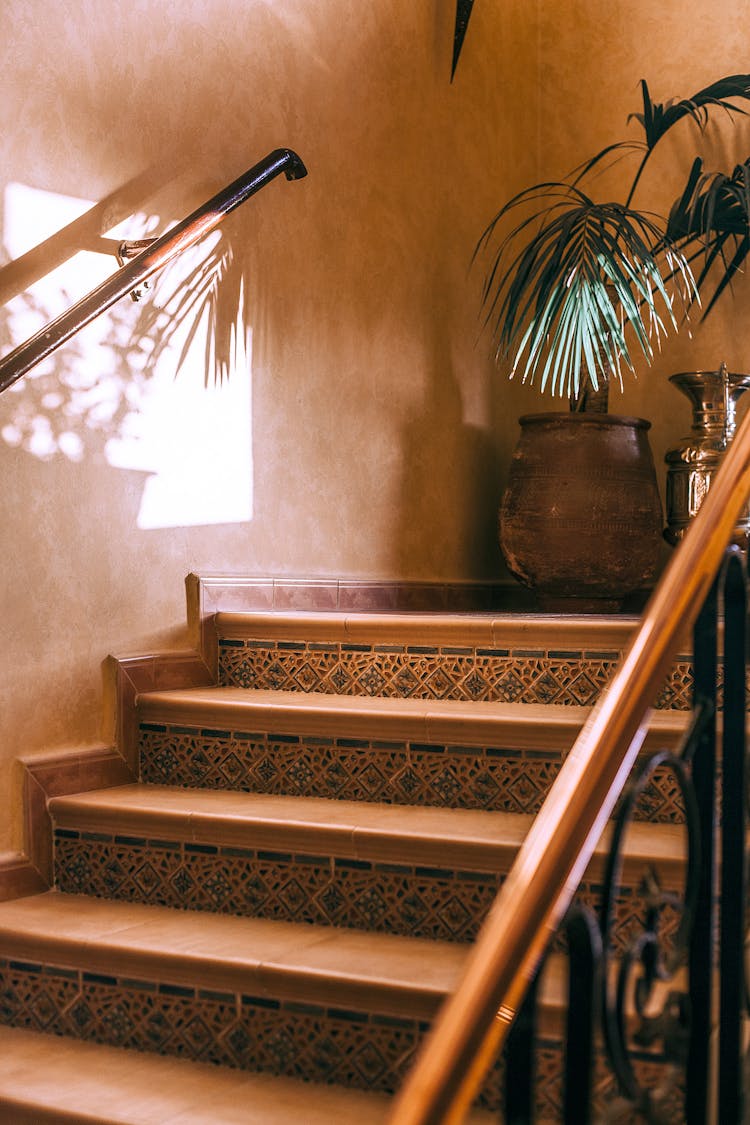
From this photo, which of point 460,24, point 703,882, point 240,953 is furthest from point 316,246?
point 703,882

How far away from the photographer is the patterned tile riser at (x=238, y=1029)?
175cm

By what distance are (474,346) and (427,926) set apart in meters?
2.56

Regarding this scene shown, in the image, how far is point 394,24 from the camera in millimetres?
3727

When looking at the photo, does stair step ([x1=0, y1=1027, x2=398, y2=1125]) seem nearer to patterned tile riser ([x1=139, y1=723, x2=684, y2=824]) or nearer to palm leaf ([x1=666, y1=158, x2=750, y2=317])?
patterned tile riser ([x1=139, y1=723, x2=684, y2=824])

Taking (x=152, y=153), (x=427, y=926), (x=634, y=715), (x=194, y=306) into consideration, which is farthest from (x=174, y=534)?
(x=634, y=715)

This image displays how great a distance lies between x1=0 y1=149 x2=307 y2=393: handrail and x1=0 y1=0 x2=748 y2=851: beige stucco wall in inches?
6.3

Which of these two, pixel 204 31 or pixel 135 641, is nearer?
pixel 135 641

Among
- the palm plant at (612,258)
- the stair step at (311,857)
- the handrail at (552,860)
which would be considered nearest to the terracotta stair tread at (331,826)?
the stair step at (311,857)

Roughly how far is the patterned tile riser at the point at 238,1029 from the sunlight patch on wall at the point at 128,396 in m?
1.10

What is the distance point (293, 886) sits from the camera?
215 centimetres

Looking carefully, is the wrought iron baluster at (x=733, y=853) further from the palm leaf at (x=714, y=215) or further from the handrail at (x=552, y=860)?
the palm leaf at (x=714, y=215)

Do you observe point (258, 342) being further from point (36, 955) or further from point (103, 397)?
point (36, 955)

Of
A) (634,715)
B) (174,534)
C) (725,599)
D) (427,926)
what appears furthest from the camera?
(174,534)

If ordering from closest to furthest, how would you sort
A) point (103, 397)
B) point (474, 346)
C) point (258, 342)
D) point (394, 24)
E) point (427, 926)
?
point (427, 926), point (103, 397), point (258, 342), point (394, 24), point (474, 346)
